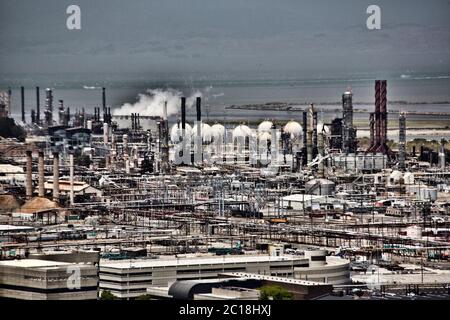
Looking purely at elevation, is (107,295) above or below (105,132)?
below

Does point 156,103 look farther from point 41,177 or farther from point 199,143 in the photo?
point 41,177

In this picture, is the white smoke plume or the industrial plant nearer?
the industrial plant

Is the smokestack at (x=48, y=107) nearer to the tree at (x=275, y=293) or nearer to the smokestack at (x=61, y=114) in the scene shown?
the smokestack at (x=61, y=114)

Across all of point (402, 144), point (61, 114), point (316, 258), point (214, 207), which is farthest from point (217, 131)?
point (316, 258)

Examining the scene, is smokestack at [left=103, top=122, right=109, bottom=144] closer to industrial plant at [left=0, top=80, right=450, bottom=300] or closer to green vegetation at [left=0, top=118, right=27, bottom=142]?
industrial plant at [left=0, top=80, right=450, bottom=300]

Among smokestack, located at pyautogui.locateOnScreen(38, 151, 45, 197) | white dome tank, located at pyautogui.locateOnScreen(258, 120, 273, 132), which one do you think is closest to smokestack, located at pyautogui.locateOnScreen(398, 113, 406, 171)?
white dome tank, located at pyautogui.locateOnScreen(258, 120, 273, 132)

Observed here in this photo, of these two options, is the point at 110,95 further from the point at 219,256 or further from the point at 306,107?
the point at 219,256
